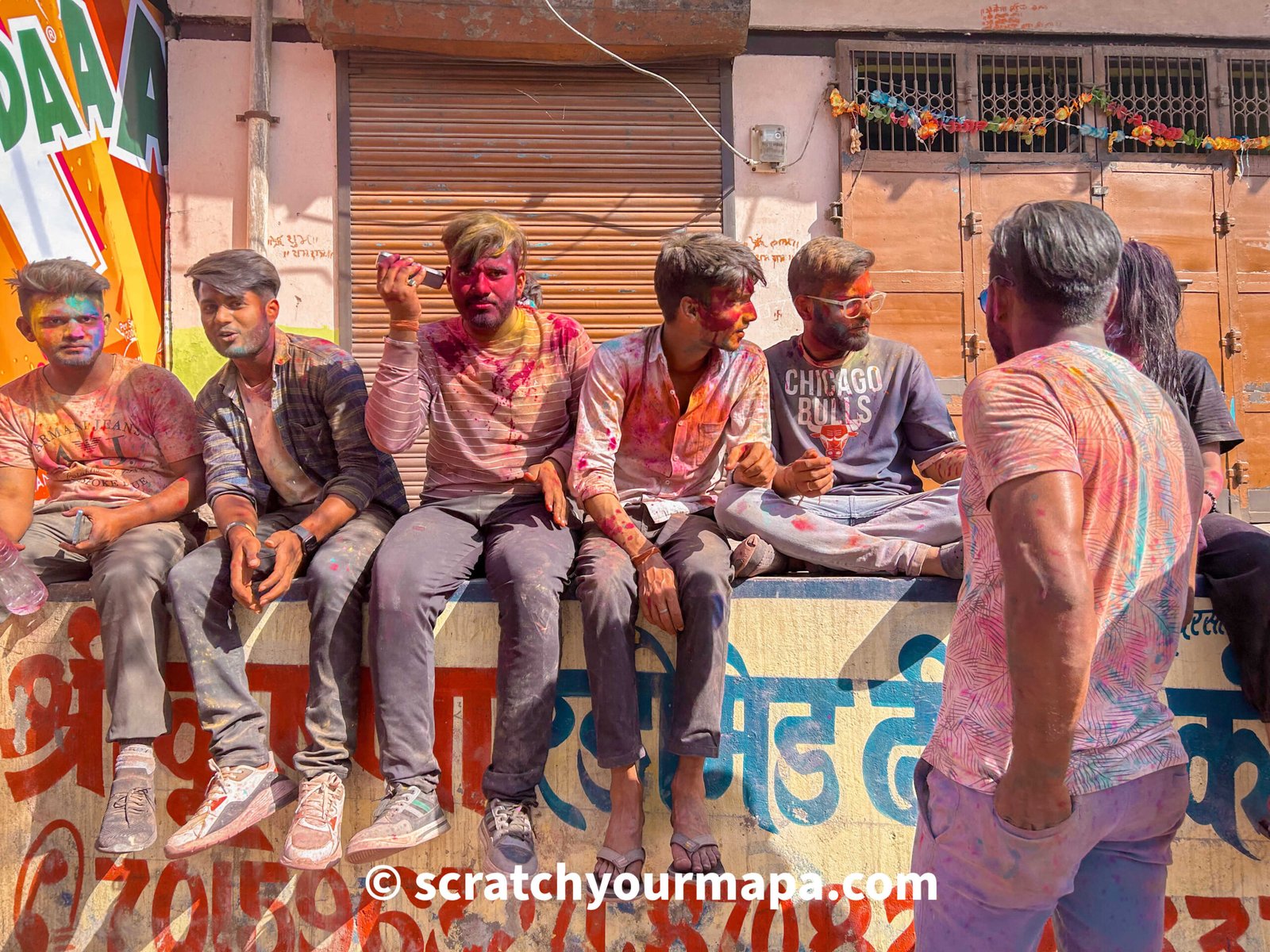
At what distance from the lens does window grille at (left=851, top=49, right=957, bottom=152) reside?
653 centimetres

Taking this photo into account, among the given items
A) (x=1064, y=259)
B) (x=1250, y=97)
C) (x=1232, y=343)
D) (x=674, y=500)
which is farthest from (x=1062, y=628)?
(x=1250, y=97)

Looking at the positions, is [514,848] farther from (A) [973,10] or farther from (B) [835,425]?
(A) [973,10]

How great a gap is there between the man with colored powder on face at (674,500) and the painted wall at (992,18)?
163 inches

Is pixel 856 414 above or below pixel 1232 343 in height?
below

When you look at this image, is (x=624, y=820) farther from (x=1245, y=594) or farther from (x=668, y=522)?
(x=1245, y=594)

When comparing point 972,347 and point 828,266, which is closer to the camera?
point 828,266

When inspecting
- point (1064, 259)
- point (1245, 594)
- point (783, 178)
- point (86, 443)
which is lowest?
point (1245, 594)

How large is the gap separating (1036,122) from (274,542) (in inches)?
231

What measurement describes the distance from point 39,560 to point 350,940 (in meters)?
1.71

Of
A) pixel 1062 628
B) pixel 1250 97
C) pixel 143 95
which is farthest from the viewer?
pixel 1250 97

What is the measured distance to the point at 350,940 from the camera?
9.43ft

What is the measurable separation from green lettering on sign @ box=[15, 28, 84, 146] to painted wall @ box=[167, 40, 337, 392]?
103 cm

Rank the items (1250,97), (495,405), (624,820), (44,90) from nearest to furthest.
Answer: (624,820), (495,405), (44,90), (1250,97)

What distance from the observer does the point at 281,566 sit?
3.00 m
